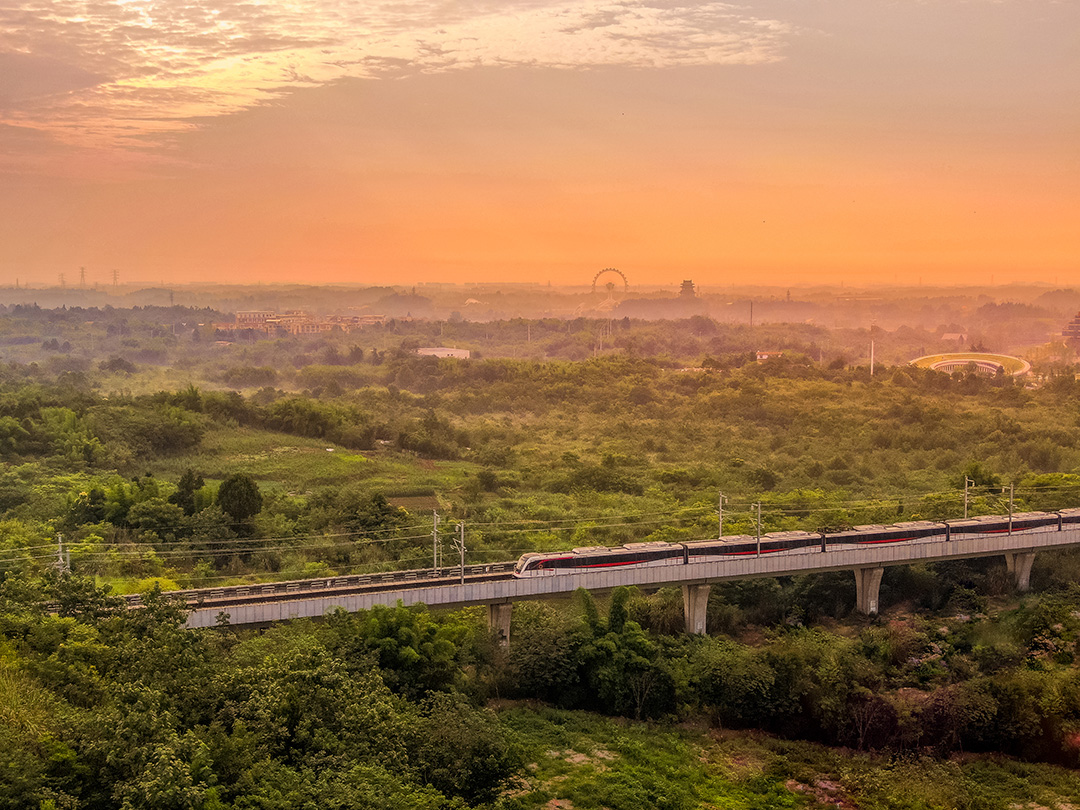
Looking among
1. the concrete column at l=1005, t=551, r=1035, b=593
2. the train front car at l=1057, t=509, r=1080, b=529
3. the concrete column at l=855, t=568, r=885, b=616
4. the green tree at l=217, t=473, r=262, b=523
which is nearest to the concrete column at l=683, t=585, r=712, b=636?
the concrete column at l=855, t=568, r=885, b=616

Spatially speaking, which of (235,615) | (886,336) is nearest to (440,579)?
(235,615)

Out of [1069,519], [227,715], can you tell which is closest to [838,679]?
[1069,519]

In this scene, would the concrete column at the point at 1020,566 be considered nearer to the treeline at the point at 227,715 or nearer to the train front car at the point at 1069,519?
the train front car at the point at 1069,519

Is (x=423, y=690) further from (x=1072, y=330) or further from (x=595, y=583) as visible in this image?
(x=1072, y=330)

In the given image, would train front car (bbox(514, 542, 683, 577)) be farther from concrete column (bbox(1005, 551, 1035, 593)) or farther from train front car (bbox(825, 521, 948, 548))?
concrete column (bbox(1005, 551, 1035, 593))

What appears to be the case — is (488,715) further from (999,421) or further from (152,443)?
(999,421)
